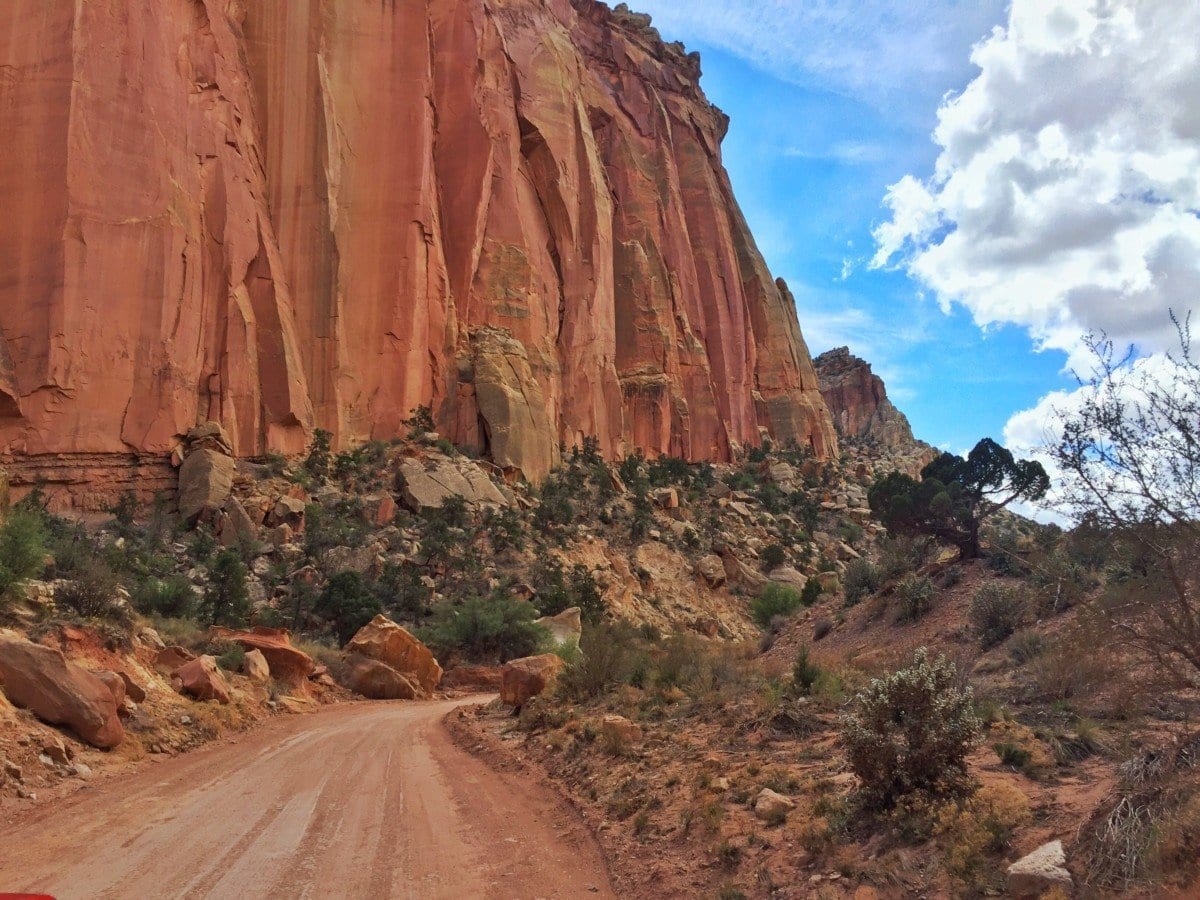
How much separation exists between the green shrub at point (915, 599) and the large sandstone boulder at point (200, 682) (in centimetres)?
1419

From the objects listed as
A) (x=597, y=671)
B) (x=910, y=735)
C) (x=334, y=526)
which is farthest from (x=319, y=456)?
(x=910, y=735)

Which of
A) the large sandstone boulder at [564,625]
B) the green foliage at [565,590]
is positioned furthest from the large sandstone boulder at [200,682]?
the green foliage at [565,590]

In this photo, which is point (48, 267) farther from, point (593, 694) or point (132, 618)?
point (593, 694)

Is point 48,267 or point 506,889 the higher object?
point 48,267

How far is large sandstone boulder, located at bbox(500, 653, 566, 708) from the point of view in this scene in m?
15.8

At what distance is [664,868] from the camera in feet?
21.0

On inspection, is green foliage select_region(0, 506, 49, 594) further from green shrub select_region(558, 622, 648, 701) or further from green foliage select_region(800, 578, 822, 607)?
green foliage select_region(800, 578, 822, 607)

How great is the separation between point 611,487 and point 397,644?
71.9ft

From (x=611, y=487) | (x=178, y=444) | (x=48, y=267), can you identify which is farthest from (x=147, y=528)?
(x=611, y=487)

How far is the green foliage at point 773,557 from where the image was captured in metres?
41.1

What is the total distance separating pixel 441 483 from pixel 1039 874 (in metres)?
32.6

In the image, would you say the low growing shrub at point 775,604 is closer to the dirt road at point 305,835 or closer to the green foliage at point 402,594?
the green foliage at point 402,594

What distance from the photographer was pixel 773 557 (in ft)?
135

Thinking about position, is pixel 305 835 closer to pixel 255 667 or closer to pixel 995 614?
pixel 255 667
